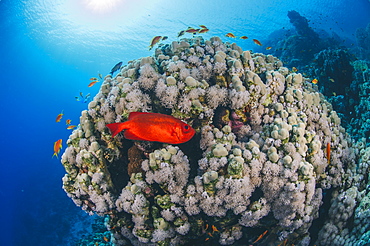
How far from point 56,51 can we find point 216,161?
2306 inches

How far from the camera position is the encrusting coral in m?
3.02

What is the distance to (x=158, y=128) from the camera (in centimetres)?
243

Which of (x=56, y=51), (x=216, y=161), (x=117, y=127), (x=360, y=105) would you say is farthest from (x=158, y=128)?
(x=56, y=51)

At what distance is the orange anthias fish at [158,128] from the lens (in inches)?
92.7

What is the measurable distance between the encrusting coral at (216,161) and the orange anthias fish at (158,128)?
72cm

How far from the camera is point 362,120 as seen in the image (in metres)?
5.76

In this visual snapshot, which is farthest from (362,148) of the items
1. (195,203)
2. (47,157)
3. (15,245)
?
(47,157)

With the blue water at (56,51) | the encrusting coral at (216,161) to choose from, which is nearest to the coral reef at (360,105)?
the encrusting coral at (216,161)

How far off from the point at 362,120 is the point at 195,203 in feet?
19.6

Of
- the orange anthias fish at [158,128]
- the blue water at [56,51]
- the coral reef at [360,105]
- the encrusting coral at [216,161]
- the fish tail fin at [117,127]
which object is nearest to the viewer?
the orange anthias fish at [158,128]

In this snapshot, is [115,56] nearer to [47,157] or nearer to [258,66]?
[47,157]

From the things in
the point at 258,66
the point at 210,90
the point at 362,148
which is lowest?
the point at 362,148

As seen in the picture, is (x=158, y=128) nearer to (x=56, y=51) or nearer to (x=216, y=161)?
(x=216, y=161)

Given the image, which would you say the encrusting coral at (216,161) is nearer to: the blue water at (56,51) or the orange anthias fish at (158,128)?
the orange anthias fish at (158,128)
